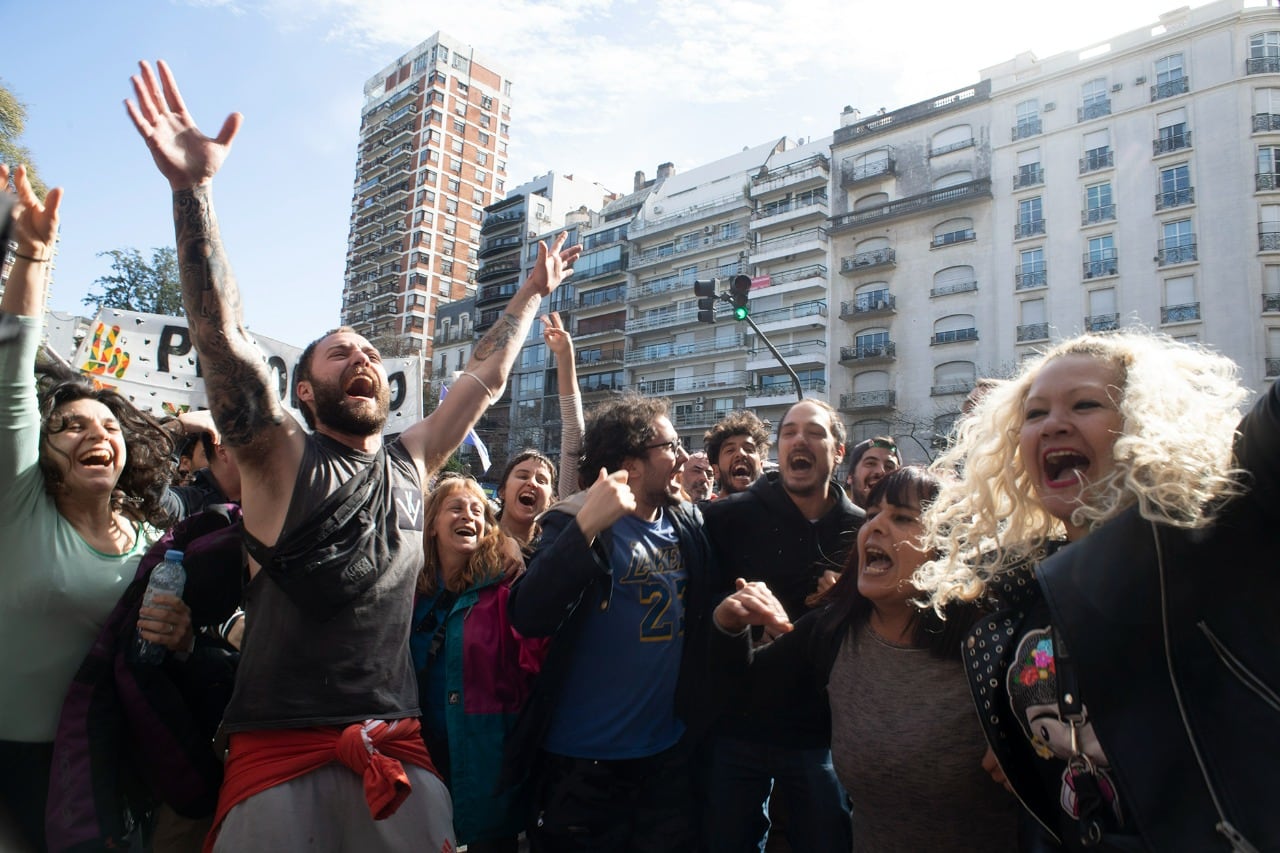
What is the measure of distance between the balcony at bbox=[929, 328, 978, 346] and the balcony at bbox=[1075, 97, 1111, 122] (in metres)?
10.6

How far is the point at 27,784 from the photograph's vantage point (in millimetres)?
2268

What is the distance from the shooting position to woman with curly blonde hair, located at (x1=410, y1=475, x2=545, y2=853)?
300 cm

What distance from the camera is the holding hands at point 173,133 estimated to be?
7.11 feet

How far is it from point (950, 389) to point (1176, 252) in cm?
1012

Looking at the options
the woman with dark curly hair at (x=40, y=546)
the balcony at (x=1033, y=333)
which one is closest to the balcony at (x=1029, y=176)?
the balcony at (x=1033, y=333)

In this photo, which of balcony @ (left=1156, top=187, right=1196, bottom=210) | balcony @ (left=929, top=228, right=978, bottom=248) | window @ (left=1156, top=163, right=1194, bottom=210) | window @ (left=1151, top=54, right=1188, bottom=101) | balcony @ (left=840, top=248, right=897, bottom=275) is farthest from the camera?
balcony @ (left=840, top=248, right=897, bottom=275)

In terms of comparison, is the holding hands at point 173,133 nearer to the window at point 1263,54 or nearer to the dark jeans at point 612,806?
the dark jeans at point 612,806

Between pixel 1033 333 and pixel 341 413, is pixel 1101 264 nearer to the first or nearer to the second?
pixel 1033 333

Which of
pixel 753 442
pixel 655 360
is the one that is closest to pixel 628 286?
pixel 655 360

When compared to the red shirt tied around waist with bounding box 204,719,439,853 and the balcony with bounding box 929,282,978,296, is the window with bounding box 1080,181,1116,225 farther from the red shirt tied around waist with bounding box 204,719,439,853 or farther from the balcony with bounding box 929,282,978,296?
the red shirt tied around waist with bounding box 204,719,439,853

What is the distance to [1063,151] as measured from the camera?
3422cm

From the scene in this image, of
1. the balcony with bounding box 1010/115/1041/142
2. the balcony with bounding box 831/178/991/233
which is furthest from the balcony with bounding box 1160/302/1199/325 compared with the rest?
the balcony with bounding box 1010/115/1041/142

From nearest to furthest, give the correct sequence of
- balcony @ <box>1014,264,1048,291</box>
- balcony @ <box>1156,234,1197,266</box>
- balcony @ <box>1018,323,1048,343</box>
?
balcony @ <box>1156,234,1197,266</box>
balcony @ <box>1018,323,1048,343</box>
balcony @ <box>1014,264,1048,291</box>

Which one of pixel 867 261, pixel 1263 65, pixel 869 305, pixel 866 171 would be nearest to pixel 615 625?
pixel 869 305
